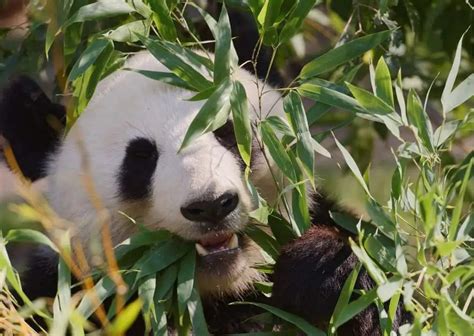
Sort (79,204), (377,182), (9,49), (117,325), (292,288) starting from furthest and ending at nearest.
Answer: (377,182) < (9,49) < (79,204) < (292,288) < (117,325)

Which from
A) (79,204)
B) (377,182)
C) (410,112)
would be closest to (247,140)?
(410,112)

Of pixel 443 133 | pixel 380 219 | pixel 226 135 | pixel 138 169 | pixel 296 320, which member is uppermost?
pixel 443 133

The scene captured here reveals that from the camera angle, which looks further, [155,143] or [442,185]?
[155,143]

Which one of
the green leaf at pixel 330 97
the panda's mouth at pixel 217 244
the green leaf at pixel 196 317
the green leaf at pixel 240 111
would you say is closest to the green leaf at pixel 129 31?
the green leaf at pixel 240 111

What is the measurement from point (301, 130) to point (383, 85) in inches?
8.3

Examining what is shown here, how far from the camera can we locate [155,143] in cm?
277

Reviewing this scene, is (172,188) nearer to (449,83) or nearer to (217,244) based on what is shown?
(217,244)

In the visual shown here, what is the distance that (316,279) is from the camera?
2611mm

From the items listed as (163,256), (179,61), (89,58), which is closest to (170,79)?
(179,61)

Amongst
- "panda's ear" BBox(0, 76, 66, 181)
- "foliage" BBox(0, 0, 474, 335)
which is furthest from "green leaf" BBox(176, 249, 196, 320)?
"panda's ear" BBox(0, 76, 66, 181)

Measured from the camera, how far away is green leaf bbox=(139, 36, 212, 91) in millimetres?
2471

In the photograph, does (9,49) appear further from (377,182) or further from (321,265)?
(377,182)

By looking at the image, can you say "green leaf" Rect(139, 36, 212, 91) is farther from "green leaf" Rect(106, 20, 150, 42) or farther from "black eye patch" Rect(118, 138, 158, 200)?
"black eye patch" Rect(118, 138, 158, 200)

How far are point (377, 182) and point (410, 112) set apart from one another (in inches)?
176
